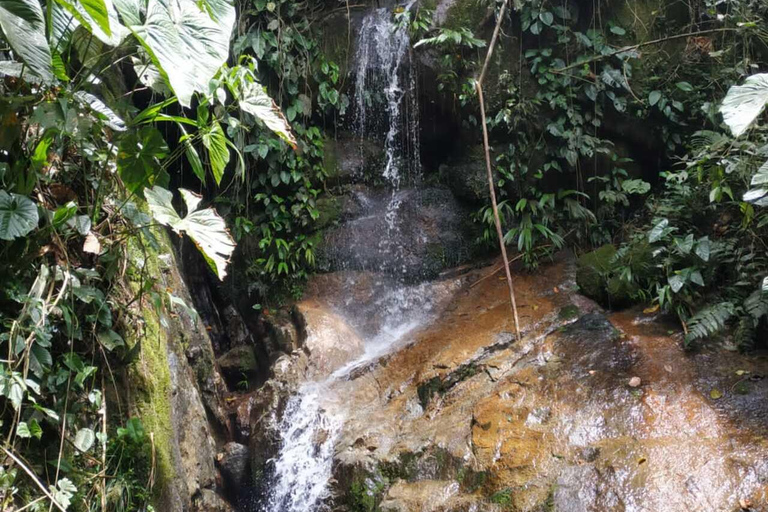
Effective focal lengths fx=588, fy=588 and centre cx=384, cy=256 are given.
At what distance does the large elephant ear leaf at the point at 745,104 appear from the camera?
9.97ft

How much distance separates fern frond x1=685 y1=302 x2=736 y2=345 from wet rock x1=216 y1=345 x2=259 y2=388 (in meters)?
4.26

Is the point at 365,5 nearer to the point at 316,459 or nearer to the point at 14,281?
the point at 316,459

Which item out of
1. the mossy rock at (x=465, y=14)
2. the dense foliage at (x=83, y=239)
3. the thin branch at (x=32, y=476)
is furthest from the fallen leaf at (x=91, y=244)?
the mossy rock at (x=465, y=14)

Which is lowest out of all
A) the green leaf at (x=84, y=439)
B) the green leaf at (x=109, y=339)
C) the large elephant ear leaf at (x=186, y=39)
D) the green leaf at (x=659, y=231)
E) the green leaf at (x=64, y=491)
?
the green leaf at (x=64, y=491)

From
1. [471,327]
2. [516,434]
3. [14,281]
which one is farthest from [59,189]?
[471,327]

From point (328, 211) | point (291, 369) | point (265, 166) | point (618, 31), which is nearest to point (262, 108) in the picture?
point (291, 369)

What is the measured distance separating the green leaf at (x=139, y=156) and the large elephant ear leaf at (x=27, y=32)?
30.8 inches

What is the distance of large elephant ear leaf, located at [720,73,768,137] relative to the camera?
9.97ft

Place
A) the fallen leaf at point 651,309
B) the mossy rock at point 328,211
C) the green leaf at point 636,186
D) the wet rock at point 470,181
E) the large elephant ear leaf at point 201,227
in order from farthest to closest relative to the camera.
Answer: the mossy rock at point 328,211
the wet rock at point 470,181
the green leaf at point 636,186
the fallen leaf at point 651,309
the large elephant ear leaf at point 201,227

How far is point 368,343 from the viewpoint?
6.28 metres

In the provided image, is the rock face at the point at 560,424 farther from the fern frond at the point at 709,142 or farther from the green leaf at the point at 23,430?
the green leaf at the point at 23,430

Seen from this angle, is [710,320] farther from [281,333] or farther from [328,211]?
[328,211]

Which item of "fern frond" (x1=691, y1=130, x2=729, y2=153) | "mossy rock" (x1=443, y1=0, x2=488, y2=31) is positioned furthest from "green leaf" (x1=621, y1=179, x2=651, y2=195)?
"mossy rock" (x1=443, y1=0, x2=488, y2=31)

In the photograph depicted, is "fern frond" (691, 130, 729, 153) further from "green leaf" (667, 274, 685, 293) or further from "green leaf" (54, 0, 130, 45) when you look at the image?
"green leaf" (54, 0, 130, 45)
